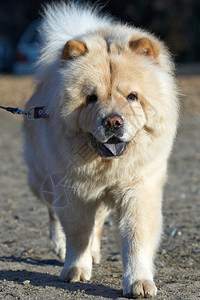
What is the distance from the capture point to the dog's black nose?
124 inches

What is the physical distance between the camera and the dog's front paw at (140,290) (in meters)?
3.18

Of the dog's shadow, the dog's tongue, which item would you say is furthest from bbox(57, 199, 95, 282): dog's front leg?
the dog's tongue

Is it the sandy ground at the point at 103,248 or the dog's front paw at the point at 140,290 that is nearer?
the dog's front paw at the point at 140,290

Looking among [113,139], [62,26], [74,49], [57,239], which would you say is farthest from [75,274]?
[62,26]

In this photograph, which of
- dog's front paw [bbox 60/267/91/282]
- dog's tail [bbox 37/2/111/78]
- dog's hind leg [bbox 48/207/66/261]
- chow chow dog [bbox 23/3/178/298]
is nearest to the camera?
chow chow dog [bbox 23/3/178/298]

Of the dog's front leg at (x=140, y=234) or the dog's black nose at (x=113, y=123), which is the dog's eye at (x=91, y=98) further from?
the dog's front leg at (x=140, y=234)

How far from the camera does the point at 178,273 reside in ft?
12.5

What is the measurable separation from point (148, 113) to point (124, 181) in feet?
1.55

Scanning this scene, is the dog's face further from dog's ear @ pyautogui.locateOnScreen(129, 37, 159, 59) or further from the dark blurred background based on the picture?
the dark blurred background

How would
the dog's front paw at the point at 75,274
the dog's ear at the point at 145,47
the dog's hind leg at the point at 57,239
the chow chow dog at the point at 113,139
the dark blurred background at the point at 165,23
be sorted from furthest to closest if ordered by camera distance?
1. the dark blurred background at the point at 165,23
2. the dog's hind leg at the point at 57,239
3. the dog's front paw at the point at 75,274
4. the dog's ear at the point at 145,47
5. the chow chow dog at the point at 113,139

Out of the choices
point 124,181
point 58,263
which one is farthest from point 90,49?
point 58,263

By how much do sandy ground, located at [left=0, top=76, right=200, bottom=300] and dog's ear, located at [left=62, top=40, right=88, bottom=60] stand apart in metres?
0.79

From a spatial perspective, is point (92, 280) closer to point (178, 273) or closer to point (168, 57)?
point (178, 273)

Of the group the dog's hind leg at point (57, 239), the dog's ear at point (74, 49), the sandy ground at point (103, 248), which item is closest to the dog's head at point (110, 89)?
the dog's ear at point (74, 49)
